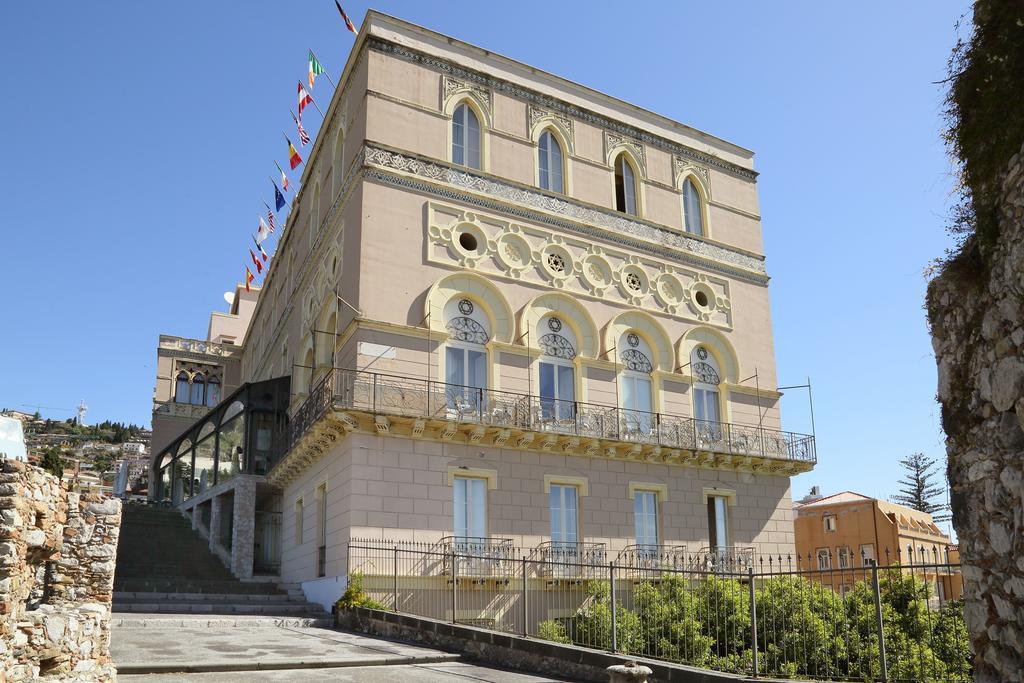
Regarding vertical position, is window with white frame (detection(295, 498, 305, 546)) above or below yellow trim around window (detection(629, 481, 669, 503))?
below

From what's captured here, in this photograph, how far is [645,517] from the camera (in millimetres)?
23438

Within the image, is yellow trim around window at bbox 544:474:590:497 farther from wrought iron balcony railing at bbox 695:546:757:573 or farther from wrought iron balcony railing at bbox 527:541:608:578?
wrought iron balcony railing at bbox 695:546:757:573

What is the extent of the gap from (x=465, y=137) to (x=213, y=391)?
27.1 meters

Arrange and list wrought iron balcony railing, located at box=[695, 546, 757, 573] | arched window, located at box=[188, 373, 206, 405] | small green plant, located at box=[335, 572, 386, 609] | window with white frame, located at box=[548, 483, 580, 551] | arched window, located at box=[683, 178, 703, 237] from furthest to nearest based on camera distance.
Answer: arched window, located at box=[188, 373, 206, 405] → arched window, located at box=[683, 178, 703, 237] → wrought iron balcony railing, located at box=[695, 546, 757, 573] → window with white frame, located at box=[548, 483, 580, 551] → small green plant, located at box=[335, 572, 386, 609]

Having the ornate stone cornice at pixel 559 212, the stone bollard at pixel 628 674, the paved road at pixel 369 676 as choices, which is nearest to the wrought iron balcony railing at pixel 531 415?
the ornate stone cornice at pixel 559 212

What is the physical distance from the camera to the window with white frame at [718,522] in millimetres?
24547

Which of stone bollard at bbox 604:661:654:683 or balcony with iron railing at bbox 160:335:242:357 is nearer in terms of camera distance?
stone bollard at bbox 604:661:654:683

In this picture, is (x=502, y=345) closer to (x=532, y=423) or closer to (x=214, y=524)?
(x=532, y=423)

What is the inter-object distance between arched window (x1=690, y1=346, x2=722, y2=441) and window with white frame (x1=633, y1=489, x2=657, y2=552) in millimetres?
3124

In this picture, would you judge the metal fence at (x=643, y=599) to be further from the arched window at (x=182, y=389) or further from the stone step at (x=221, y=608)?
the arched window at (x=182, y=389)

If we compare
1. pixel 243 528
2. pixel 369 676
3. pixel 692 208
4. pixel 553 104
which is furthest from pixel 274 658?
pixel 692 208

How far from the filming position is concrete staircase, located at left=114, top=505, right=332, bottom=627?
17109mm

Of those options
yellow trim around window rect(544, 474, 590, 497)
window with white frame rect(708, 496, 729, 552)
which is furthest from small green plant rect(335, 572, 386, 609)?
window with white frame rect(708, 496, 729, 552)

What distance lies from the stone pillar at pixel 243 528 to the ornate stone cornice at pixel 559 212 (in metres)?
9.80
